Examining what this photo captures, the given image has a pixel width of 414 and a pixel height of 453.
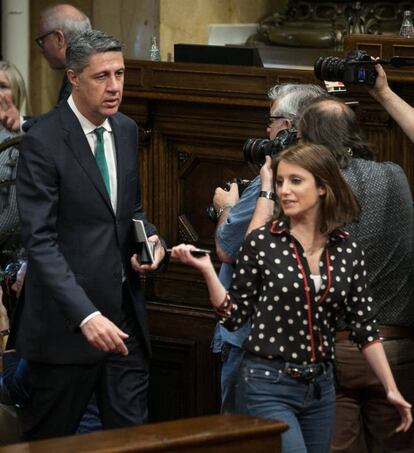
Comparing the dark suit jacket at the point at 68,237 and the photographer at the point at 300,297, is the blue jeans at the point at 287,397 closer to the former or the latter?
the photographer at the point at 300,297

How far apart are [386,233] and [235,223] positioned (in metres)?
0.49

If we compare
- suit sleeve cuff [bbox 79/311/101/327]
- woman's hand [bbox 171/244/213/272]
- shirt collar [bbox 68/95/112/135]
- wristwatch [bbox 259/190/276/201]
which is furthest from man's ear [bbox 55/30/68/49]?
woman's hand [bbox 171/244/213/272]

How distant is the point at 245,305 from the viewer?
427 cm

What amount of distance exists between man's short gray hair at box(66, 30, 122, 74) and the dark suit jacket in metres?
0.14

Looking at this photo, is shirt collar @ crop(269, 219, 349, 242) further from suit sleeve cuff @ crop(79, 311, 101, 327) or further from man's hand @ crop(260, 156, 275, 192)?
suit sleeve cuff @ crop(79, 311, 101, 327)

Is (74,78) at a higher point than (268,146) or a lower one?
higher

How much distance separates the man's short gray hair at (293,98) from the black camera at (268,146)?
0.07 metres

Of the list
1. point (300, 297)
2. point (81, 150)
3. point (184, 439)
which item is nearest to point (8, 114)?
point (81, 150)

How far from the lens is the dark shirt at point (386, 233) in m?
4.70

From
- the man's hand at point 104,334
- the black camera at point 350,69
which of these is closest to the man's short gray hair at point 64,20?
the black camera at point 350,69

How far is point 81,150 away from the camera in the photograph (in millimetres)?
4738

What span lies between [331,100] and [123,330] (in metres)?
1.03

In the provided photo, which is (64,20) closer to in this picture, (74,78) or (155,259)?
(74,78)

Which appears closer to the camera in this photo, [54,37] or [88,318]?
[88,318]
